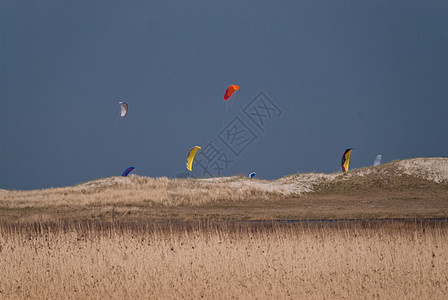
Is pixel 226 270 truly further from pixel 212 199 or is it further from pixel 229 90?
pixel 229 90

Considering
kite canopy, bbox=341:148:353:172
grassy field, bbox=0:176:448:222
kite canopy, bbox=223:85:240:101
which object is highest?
kite canopy, bbox=223:85:240:101

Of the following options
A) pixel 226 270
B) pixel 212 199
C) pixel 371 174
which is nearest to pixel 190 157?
pixel 212 199

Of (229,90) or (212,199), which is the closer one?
(212,199)

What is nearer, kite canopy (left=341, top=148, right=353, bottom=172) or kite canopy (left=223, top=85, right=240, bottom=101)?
kite canopy (left=223, top=85, right=240, bottom=101)

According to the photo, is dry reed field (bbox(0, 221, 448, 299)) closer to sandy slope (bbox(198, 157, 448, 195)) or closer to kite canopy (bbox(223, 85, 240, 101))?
kite canopy (bbox(223, 85, 240, 101))

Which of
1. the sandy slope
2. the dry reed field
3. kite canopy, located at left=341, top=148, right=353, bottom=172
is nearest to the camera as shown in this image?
the dry reed field

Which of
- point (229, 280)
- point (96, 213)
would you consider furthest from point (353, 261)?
point (96, 213)

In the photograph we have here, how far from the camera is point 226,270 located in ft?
31.9

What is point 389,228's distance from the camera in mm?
15227

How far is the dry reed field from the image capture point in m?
8.66

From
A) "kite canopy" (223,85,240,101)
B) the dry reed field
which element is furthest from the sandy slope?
the dry reed field

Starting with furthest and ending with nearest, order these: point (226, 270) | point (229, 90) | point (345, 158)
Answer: point (345, 158) < point (229, 90) < point (226, 270)

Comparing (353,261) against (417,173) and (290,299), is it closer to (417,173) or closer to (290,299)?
(290,299)

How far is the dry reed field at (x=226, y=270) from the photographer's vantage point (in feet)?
28.4
